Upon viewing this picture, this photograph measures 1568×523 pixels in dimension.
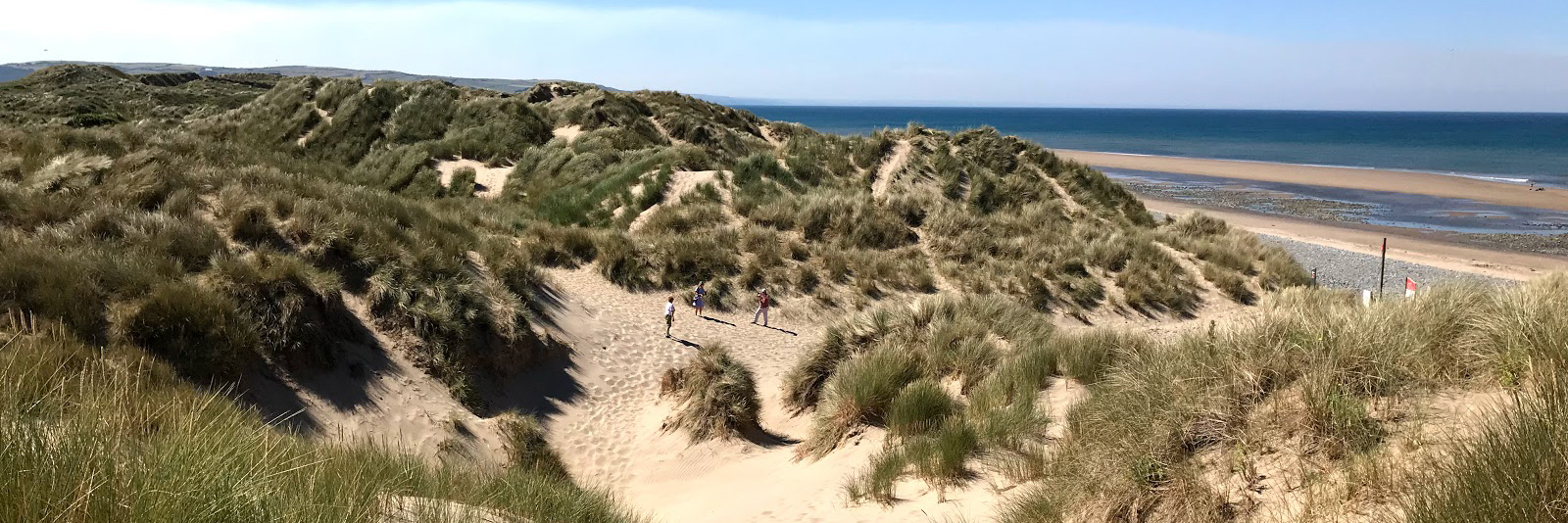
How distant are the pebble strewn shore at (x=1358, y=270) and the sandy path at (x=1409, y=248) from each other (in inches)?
41.0

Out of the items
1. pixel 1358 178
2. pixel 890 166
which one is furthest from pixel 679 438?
pixel 1358 178

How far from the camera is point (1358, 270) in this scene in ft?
79.6

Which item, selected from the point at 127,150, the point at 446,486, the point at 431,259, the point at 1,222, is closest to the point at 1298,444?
the point at 446,486

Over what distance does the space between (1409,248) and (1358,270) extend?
266 inches

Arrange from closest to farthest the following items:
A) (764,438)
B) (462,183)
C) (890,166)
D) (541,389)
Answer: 1. (764,438)
2. (541,389)
3. (462,183)
4. (890,166)

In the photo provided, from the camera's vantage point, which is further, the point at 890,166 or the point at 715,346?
the point at 890,166

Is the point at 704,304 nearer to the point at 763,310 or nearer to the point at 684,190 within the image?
the point at 763,310

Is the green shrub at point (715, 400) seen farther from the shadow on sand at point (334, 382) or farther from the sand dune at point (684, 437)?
the shadow on sand at point (334, 382)

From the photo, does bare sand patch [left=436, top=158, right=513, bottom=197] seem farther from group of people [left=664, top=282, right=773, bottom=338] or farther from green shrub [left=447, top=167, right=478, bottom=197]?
group of people [left=664, top=282, right=773, bottom=338]

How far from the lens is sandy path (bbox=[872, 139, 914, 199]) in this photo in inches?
940

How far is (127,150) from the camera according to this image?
530 inches

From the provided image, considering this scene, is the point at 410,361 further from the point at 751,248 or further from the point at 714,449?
the point at 751,248

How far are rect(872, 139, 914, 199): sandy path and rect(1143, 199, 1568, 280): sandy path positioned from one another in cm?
1628

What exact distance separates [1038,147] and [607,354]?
2130 centimetres
